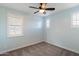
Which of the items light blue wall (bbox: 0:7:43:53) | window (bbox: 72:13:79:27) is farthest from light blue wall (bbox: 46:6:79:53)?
light blue wall (bbox: 0:7:43:53)

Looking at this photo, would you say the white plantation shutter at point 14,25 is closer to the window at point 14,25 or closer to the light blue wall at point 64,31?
the window at point 14,25

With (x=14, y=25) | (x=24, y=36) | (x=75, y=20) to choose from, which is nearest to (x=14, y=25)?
(x=14, y=25)

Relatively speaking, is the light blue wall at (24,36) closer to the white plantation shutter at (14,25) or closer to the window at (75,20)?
the white plantation shutter at (14,25)

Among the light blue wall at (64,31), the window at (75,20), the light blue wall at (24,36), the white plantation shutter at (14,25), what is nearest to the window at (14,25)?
the white plantation shutter at (14,25)

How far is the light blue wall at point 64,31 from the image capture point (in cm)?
295

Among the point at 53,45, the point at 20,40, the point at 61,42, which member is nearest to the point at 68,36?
the point at 61,42

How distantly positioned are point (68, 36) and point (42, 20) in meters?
1.31

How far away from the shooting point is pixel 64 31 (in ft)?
11.0

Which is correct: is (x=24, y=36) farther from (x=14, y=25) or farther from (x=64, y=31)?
(x=64, y=31)

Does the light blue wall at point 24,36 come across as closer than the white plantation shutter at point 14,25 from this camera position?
Yes

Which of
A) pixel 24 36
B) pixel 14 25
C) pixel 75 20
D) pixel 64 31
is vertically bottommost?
pixel 24 36

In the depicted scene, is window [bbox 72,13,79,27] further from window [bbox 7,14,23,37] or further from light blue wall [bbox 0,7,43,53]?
window [bbox 7,14,23,37]

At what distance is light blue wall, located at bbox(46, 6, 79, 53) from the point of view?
2.95 meters

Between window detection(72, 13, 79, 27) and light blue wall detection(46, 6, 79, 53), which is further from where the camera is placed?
light blue wall detection(46, 6, 79, 53)
